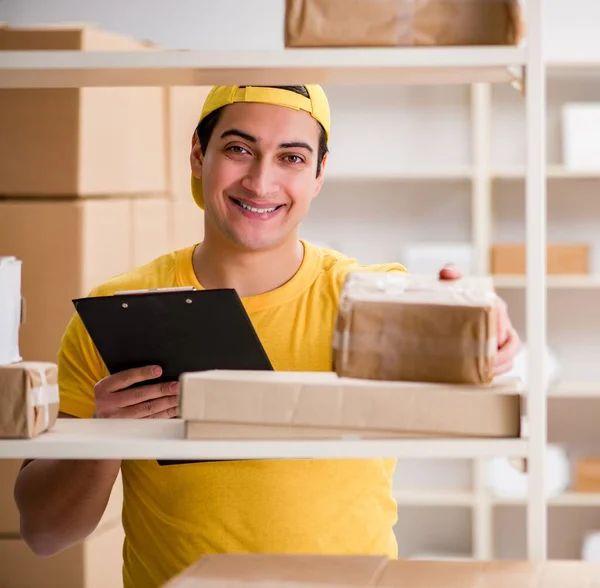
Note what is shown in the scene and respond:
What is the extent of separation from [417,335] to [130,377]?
400mm

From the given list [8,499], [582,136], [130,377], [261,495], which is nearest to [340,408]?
[130,377]

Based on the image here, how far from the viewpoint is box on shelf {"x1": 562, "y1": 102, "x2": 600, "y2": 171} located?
3.98 meters

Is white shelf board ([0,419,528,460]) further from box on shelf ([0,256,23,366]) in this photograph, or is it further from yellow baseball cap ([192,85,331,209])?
yellow baseball cap ([192,85,331,209])

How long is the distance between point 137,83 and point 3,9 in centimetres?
338

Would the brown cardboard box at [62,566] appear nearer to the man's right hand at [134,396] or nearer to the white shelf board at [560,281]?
the man's right hand at [134,396]

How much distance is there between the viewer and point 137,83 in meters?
1.33

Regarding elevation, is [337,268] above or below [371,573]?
above

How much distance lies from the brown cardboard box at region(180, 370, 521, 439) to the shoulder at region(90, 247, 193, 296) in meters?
0.56

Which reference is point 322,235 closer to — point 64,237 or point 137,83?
point 64,237

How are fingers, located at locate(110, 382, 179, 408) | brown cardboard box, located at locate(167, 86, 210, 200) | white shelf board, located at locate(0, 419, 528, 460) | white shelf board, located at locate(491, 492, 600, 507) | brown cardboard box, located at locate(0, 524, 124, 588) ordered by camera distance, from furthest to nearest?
white shelf board, located at locate(491, 492, 600, 507)
brown cardboard box, located at locate(167, 86, 210, 200)
brown cardboard box, located at locate(0, 524, 124, 588)
fingers, located at locate(110, 382, 179, 408)
white shelf board, located at locate(0, 419, 528, 460)

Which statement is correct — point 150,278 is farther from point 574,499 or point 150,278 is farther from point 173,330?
point 574,499

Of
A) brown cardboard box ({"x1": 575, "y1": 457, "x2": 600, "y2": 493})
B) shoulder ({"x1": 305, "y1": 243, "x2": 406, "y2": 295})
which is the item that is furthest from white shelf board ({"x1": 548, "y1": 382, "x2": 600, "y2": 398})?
shoulder ({"x1": 305, "y1": 243, "x2": 406, "y2": 295})

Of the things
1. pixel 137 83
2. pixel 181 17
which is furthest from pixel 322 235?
pixel 137 83

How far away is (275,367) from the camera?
5.33 feet
